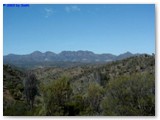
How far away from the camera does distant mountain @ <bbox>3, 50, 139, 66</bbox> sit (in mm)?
19750

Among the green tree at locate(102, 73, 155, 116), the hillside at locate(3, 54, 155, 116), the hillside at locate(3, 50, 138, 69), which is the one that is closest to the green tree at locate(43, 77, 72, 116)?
the hillside at locate(3, 54, 155, 116)

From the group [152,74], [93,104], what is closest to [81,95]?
[93,104]

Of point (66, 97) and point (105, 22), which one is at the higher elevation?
point (105, 22)

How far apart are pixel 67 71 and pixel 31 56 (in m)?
0.87

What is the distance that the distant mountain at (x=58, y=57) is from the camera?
19750 mm

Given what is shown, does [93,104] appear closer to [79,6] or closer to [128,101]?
[128,101]

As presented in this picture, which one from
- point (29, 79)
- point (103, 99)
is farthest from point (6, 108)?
point (103, 99)

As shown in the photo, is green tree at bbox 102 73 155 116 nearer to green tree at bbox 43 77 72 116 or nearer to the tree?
green tree at bbox 43 77 72 116

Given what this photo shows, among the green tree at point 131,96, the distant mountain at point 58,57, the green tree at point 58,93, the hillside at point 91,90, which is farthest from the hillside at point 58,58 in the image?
the green tree at point 131,96

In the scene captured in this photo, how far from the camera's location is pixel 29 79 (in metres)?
20.0

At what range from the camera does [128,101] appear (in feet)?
65.4

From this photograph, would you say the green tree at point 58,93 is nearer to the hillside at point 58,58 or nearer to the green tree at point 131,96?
the hillside at point 58,58

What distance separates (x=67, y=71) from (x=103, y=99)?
38.2 inches

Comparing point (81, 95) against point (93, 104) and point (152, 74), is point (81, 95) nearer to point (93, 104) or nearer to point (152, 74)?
point (93, 104)
